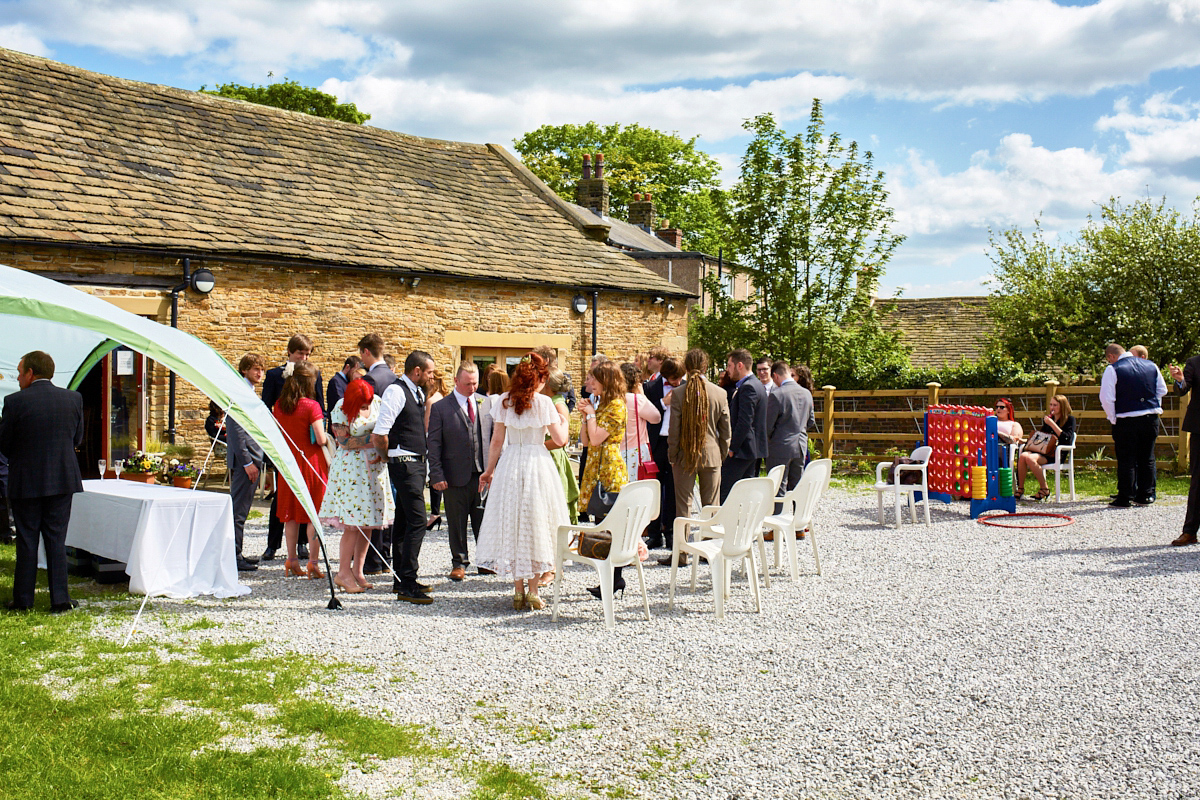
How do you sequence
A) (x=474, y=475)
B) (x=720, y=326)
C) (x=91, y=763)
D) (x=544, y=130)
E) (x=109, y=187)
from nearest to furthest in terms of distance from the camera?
1. (x=91, y=763)
2. (x=474, y=475)
3. (x=109, y=187)
4. (x=720, y=326)
5. (x=544, y=130)

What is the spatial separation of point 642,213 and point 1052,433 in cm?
3325

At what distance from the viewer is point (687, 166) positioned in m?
51.2

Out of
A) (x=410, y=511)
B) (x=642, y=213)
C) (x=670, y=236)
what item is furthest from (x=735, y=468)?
(x=642, y=213)

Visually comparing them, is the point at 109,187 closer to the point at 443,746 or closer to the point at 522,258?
the point at 522,258

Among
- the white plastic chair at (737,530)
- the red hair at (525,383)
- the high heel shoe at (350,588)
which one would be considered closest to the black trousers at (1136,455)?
the white plastic chair at (737,530)

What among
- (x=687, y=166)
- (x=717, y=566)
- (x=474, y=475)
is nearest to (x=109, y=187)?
(x=474, y=475)

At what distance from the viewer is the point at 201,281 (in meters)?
13.5

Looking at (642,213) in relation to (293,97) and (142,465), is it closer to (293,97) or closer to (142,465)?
(293,97)

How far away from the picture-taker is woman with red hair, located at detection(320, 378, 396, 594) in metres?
7.50

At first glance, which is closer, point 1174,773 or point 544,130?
point 1174,773

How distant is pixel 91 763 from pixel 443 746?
1466 mm

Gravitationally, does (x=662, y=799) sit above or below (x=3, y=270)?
below

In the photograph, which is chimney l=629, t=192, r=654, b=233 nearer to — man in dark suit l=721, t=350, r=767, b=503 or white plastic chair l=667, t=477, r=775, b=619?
man in dark suit l=721, t=350, r=767, b=503

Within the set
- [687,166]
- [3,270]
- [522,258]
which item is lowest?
[3,270]
